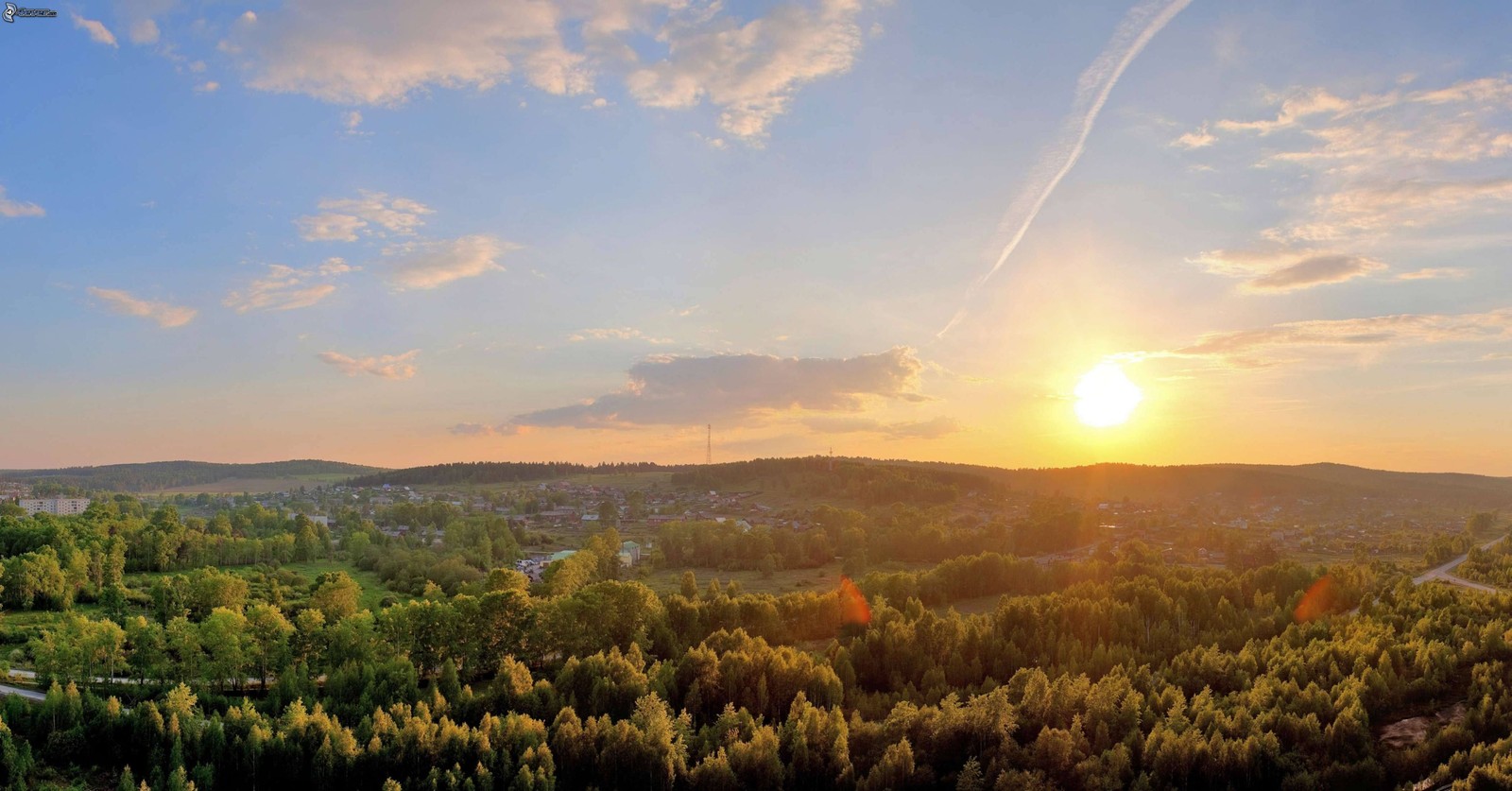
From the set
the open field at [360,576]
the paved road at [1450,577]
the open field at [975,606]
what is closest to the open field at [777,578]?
the open field at [975,606]

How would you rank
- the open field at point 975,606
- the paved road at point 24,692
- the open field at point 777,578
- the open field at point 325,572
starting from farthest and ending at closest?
the open field at point 777,578 < the open field at point 325,572 < the open field at point 975,606 < the paved road at point 24,692

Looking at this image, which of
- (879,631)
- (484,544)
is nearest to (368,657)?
(879,631)

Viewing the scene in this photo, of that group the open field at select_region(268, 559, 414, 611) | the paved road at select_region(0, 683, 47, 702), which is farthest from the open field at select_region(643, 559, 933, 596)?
the paved road at select_region(0, 683, 47, 702)

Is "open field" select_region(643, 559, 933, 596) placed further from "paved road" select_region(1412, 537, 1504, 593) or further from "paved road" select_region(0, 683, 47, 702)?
"paved road" select_region(1412, 537, 1504, 593)

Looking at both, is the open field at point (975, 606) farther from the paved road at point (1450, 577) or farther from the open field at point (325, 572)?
the open field at point (325, 572)

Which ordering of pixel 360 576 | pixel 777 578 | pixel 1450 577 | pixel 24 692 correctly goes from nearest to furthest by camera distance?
1. pixel 24 692
2. pixel 1450 577
3. pixel 360 576
4. pixel 777 578

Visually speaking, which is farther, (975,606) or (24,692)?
(975,606)

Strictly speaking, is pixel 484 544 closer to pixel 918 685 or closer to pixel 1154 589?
pixel 918 685

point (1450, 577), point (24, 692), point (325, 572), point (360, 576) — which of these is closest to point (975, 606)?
point (1450, 577)

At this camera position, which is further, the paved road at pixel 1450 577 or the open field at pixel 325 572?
the paved road at pixel 1450 577

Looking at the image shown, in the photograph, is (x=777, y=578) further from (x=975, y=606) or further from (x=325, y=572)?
(x=325, y=572)

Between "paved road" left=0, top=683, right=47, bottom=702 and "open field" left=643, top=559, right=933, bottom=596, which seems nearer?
"paved road" left=0, top=683, right=47, bottom=702
